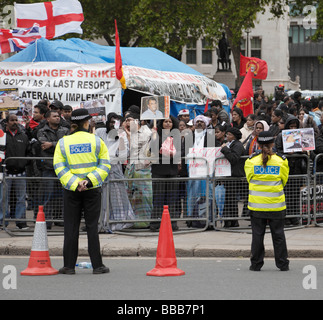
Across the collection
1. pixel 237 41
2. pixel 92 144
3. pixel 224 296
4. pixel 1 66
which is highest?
pixel 237 41

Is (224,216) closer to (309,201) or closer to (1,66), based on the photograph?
(309,201)

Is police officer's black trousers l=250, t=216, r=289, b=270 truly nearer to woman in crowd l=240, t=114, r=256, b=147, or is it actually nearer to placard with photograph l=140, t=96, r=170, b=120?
placard with photograph l=140, t=96, r=170, b=120

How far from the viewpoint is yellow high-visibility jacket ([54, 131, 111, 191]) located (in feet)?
29.8

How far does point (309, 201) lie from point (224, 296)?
510cm

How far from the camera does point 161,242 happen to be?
29.9ft

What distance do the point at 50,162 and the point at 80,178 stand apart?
343 centimetres

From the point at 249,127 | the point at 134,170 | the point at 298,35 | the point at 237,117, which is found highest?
the point at 298,35

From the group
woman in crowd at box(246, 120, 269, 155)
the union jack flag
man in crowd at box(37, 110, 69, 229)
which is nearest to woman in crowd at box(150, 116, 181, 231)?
woman in crowd at box(246, 120, 269, 155)

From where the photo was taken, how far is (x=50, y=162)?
1245 centimetres

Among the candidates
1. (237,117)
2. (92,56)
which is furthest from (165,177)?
(92,56)

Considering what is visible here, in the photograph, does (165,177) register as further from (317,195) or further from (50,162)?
(317,195)

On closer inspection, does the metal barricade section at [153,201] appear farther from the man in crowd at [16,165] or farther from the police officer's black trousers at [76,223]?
the police officer's black trousers at [76,223]

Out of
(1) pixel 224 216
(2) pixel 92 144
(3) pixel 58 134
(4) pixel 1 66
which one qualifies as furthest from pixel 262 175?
(4) pixel 1 66
